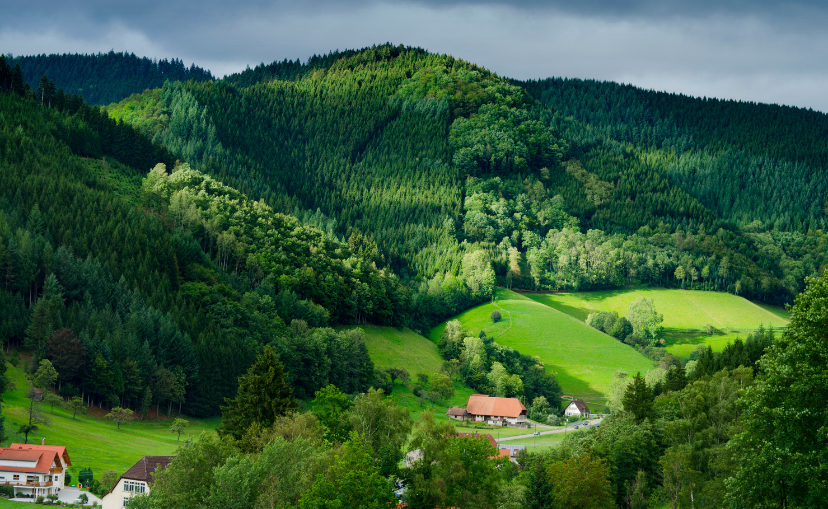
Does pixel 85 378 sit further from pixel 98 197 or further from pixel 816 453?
pixel 816 453

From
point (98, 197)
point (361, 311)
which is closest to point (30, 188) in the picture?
point (98, 197)

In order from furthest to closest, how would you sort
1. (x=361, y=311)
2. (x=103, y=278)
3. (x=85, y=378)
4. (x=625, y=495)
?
(x=361, y=311) → (x=103, y=278) → (x=85, y=378) → (x=625, y=495)

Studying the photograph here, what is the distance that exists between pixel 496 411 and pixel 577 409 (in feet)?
71.5

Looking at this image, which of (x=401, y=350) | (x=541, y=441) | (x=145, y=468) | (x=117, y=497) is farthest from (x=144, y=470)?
(x=401, y=350)

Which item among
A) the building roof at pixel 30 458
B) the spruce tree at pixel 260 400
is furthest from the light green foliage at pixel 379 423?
the building roof at pixel 30 458

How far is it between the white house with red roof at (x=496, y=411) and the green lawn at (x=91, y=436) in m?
61.8

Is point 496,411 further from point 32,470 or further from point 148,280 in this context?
point 32,470

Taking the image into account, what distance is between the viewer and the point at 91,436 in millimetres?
93438

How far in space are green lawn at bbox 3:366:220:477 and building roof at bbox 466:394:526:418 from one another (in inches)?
2455

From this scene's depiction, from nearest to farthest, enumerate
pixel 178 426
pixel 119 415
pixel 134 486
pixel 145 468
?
pixel 134 486 < pixel 145 468 < pixel 119 415 < pixel 178 426

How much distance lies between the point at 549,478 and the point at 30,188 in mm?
122120

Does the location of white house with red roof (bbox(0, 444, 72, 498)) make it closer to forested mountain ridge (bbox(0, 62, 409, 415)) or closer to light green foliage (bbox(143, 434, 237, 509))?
light green foliage (bbox(143, 434, 237, 509))

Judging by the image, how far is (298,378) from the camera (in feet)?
459

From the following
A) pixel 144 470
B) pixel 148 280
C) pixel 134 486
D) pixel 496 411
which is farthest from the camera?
pixel 496 411
